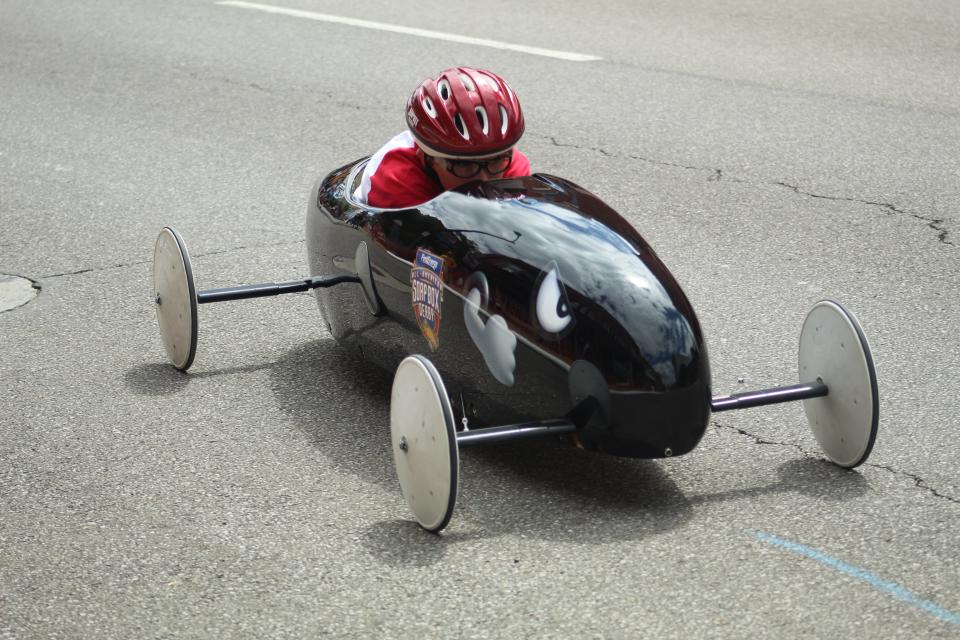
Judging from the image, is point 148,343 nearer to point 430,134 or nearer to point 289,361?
point 289,361

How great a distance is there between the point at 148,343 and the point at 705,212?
306 centimetres

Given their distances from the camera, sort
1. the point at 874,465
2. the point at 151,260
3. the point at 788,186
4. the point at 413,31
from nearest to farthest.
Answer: the point at 874,465 → the point at 151,260 → the point at 788,186 → the point at 413,31

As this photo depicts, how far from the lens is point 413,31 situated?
11.5 meters

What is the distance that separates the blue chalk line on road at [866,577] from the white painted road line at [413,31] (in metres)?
7.15

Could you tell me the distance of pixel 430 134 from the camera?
4.47 metres

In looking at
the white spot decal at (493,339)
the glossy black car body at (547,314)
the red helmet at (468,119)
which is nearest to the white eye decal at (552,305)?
the glossy black car body at (547,314)

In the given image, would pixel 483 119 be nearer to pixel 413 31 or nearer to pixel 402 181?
pixel 402 181

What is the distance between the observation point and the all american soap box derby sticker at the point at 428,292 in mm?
4156

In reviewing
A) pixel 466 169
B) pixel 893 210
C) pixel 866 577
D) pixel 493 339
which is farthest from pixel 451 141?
pixel 893 210

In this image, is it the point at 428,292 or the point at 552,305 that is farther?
the point at 428,292

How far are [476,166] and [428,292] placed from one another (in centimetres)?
60

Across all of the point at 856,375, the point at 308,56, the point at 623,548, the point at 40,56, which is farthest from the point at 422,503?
the point at 40,56

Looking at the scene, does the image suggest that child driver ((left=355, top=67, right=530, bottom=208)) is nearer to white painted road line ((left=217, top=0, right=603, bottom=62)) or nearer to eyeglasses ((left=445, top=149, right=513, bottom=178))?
eyeglasses ((left=445, top=149, right=513, bottom=178))

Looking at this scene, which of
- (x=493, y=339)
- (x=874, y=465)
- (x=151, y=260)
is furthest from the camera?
(x=151, y=260)
